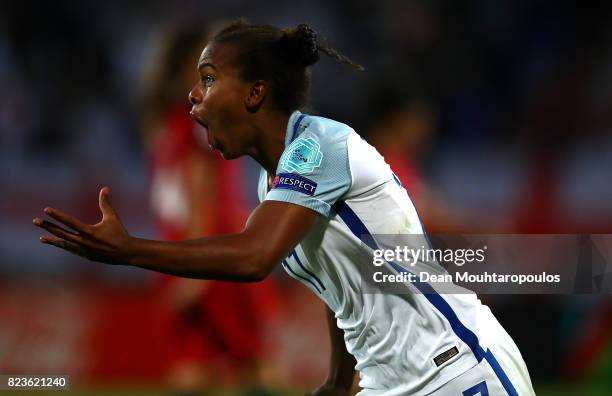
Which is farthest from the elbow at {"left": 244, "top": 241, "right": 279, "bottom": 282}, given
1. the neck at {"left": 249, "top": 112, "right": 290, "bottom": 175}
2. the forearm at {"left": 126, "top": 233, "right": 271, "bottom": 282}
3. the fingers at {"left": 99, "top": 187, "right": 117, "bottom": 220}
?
the neck at {"left": 249, "top": 112, "right": 290, "bottom": 175}

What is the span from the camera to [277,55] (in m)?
3.05

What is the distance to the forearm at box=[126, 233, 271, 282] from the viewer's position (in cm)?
253

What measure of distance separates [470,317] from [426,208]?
9.76ft

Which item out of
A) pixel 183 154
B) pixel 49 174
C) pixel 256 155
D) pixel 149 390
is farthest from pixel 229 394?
pixel 256 155

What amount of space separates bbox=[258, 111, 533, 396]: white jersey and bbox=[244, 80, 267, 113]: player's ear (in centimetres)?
12

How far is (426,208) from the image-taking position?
5984mm

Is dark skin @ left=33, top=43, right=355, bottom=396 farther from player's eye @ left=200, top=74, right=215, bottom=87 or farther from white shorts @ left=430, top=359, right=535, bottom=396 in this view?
white shorts @ left=430, top=359, right=535, bottom=396

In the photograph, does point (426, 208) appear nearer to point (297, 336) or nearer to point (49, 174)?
point (297, 336)

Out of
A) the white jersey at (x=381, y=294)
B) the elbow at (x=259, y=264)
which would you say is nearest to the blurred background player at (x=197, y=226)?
the white jersey at (x=381, y=294)

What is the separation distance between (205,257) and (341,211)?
0.53 m

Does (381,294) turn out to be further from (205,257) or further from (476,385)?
(205,257)

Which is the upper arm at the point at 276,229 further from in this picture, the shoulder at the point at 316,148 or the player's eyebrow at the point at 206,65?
the player's eyebrow at the point at 206,65

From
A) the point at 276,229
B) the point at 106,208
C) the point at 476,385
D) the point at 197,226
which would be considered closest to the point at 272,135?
the point at 276,229

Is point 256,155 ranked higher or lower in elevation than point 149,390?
lower
